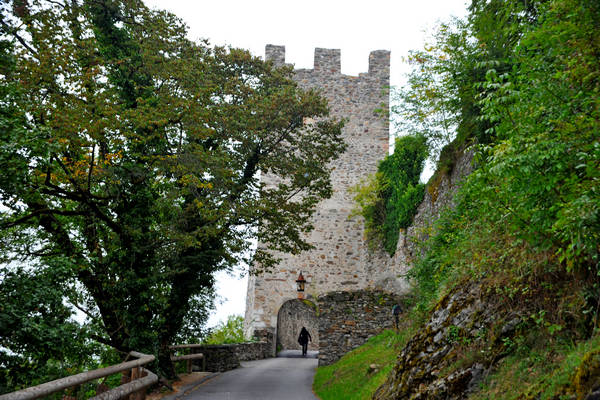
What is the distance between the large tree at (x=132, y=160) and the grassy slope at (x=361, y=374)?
3600 mm

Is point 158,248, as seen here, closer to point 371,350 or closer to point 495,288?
point 371,350

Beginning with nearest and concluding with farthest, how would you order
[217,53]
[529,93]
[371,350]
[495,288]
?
[529,93] < [495,288] < [371,350] < [217,53]

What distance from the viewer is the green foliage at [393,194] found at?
638 inches

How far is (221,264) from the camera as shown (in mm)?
12758

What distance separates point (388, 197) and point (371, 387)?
42.4 feet

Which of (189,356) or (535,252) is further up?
(535,252)

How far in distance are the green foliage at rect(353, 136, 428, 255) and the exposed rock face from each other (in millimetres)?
9442

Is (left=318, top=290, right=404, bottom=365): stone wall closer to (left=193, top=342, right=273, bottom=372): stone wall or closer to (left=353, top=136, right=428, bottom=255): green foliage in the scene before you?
(left=193, top=342, right=273, bottom=372): stone wall

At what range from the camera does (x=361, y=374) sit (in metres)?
9.90

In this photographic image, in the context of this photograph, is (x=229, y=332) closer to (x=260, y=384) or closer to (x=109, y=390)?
(x=260, y=384)

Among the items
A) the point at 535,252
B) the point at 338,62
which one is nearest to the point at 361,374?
the point at 535,252

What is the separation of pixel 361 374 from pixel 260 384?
2.96 meters

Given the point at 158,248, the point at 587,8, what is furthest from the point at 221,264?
the point at 587,8

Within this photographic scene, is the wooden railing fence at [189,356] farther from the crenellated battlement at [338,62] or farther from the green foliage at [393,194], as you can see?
the crenellated battlement at [338,62]
